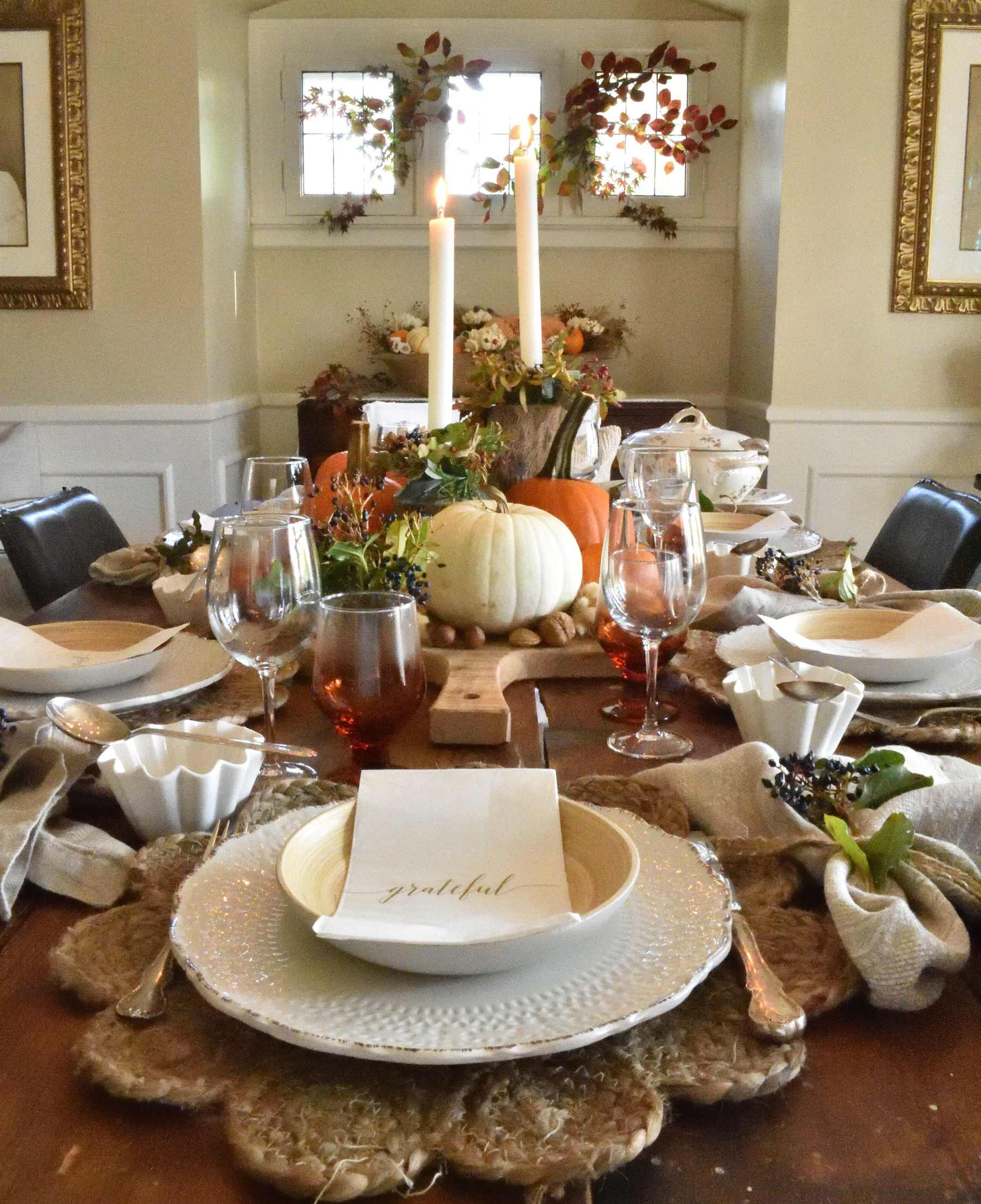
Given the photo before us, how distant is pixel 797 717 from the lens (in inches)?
33.9

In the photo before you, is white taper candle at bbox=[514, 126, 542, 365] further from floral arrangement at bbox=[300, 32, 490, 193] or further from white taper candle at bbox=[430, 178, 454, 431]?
floral arrangement at bbox=[300, 32, 490, 193]

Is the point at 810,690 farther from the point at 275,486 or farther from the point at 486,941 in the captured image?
the point at 275,486

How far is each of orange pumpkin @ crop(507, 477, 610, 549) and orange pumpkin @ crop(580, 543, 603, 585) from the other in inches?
3.5

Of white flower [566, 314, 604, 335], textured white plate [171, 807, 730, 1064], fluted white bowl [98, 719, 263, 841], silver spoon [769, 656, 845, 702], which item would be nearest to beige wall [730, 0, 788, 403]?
white flower [566, 314, 604, 335]

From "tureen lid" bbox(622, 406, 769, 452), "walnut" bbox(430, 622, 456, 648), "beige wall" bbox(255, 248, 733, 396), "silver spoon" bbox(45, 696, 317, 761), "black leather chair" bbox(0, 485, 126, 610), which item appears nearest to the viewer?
"silver spoon" bbox(45, 696, 317, 761)

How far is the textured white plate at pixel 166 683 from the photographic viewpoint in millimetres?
978

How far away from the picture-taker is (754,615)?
1295 millimetres

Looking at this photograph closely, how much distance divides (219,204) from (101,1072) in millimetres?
3709

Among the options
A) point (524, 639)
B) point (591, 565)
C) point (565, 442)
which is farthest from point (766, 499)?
point (524, 639)

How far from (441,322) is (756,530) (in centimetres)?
61

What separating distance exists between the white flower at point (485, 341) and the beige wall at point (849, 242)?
2.23m

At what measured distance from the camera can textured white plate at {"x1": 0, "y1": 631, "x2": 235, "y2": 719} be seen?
38.5 inches

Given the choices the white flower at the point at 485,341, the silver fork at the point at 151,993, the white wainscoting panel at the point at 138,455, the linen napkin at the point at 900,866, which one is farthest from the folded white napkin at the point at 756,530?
the white wainscoting panel at the point at 138,455

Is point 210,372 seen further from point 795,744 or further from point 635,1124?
point 635,1124
